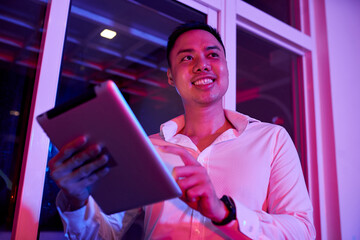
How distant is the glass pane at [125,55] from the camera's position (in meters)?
1.63

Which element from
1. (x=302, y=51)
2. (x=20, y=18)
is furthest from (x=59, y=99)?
(x=302, y=51)

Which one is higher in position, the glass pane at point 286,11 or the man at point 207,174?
the glass pane at point 286,11

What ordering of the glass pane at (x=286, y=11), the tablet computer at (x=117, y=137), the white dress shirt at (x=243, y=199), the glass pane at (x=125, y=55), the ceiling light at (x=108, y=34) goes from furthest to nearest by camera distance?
1. the glass pane at (x=286, y=11)
2. the ceiling light at (x=108, y=34)
3. the glass pane at (x=125, y=55)
4. the white dress shirt at (x=243, y=199)
5. the tablet computer at (x=117, y=137)

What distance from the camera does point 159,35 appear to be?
2.20m

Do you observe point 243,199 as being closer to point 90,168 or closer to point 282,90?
point 90,168

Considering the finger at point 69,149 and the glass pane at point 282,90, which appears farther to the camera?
the glass pane at point 282,90

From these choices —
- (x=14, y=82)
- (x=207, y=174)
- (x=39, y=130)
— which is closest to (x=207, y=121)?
(x=207, y=174)

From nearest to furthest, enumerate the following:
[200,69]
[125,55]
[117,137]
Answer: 1. [117,137]
2. [200,69]
3. [125,55]

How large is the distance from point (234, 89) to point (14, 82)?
133 cm

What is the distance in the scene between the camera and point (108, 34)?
1.93 m

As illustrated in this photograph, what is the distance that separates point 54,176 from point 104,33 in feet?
4.11

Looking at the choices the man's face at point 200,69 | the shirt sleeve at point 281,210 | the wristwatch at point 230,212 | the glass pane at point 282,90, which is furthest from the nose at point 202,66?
the glass pane at point 282,90

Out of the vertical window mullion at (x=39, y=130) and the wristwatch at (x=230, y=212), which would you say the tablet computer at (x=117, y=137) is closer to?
the wristwatch at (x=230, y=212)

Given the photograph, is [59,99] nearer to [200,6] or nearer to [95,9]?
[95,9]
